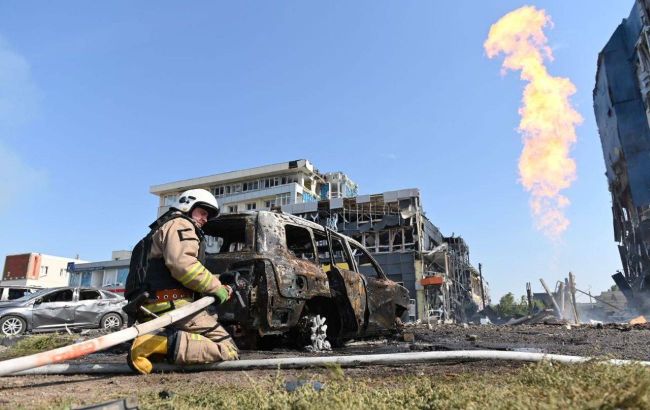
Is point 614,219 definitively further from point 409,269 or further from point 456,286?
point 409,269

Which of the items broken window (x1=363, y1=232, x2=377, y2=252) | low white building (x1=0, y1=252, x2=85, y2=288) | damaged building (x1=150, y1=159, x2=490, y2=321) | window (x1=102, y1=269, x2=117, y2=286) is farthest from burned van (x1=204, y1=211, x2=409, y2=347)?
low white building (x1=0, y1=252, x2=85, y2=288)

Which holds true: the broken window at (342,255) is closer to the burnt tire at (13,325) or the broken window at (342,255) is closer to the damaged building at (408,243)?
the burnt tire at (13,325)

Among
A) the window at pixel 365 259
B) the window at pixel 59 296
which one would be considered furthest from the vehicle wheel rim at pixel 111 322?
the window at pixel 365 259

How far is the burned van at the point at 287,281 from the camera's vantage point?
4.44m

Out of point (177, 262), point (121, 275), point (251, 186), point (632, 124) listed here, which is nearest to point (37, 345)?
point (177, 262)

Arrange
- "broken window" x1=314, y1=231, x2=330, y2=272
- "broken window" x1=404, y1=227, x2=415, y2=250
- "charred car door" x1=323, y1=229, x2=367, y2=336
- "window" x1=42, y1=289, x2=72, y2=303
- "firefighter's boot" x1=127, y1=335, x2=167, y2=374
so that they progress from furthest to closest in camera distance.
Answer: "broken window" x1=404, y1=227, x2=415, y2=250, "window" x1=42, y1=289, x2=72, y2=303, "broken window" x1=314, y1=231, x2=330, y2=272, "charred car door" x1=323, y1=229, x2=367, y2=336, "firefighter's boot" x1=127, y1=335, x2=167, y2=374

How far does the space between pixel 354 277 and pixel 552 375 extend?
11.1ft

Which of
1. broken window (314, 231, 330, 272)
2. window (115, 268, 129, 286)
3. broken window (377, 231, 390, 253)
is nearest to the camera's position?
broken window (314, 231, 330, 272)

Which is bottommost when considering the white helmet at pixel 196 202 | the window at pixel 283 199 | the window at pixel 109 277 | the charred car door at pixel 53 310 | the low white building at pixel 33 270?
the charred car door at pixel 53 310

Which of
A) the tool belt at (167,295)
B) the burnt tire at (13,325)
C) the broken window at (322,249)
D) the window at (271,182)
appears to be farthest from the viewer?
the window at (271,182)

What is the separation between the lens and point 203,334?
3861 millimetres

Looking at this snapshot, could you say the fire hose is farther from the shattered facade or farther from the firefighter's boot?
the shattered facade

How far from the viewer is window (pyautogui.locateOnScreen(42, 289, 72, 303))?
12824 mm

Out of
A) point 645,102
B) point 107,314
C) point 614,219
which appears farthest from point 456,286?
point 107,314
